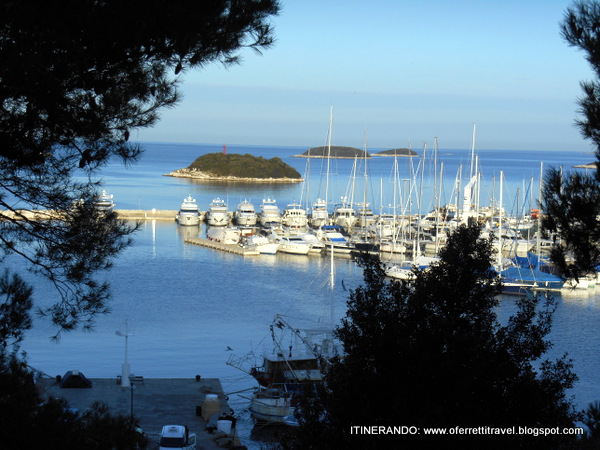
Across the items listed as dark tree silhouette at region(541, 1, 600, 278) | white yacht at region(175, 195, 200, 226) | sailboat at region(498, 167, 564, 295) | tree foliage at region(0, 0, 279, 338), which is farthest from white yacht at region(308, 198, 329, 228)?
tree foliage at region(0, 0, 279, 338)

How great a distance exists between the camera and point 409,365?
5.52 meters

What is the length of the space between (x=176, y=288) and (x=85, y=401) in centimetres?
1370

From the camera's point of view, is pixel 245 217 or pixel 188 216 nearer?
pixel 245 217

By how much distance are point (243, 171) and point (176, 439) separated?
8307 cm

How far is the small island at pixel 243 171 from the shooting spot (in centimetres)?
9069

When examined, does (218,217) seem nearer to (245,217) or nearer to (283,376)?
(245,217)

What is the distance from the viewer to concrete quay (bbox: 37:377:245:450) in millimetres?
11312

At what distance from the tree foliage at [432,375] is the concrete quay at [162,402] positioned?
5.53 meters

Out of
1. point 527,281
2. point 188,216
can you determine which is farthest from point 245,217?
point 527,281

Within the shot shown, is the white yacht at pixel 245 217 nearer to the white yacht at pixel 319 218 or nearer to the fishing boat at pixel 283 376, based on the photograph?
the white yacht at pixel 319 218

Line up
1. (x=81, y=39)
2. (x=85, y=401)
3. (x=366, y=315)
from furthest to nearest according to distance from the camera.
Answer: (x=85, y=401)
(x=366, y=315)
(x=81, y=39)

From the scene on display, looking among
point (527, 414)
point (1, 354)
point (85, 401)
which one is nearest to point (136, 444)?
point (1, 354)

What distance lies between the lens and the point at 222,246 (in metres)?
36.5

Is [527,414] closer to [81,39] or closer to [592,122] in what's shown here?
[592,122]
